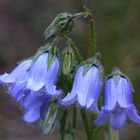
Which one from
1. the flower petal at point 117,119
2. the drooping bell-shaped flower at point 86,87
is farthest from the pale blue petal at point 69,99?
the flower petal at point 117,119

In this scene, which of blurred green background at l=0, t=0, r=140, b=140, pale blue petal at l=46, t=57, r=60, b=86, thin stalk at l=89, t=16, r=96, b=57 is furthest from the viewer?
blurred green background at l=0, t=0, r=140, b=140

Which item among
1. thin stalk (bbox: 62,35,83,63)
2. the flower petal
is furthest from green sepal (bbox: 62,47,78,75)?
the flower petal

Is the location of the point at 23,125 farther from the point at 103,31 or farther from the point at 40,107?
the point at 40,107

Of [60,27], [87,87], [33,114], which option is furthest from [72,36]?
[87,87]

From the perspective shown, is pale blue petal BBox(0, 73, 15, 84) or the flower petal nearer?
the flower petal

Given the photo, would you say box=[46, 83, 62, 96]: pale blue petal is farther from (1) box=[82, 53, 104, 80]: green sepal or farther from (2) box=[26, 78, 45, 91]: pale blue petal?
(1) box=[82, 53, 104, 80]: green sepal

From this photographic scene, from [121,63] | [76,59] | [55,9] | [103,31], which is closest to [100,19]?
[103,31]
